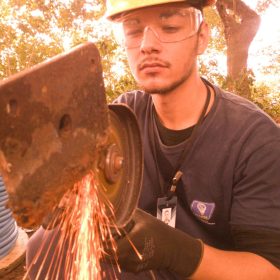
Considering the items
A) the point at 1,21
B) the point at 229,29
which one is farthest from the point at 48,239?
the point at 229,29

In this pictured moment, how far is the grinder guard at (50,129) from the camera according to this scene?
1.06 metres

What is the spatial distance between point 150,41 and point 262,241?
1248 millimetres

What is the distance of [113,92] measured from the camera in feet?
22.6

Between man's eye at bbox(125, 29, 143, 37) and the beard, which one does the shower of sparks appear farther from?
man's eye at bbox(125, 29, 143, 37)

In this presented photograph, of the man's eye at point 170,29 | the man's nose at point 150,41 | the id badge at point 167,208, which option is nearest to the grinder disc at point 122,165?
A: the id badge at point 167,208

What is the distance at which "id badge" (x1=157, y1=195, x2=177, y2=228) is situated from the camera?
7.55 ft

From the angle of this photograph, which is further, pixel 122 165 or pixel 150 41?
pixel 150 41

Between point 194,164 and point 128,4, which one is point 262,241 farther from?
point 128,4

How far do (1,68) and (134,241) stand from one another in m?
5.37

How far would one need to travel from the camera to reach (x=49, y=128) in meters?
1.16

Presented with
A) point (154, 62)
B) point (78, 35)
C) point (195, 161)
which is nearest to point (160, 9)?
point (154, 62)

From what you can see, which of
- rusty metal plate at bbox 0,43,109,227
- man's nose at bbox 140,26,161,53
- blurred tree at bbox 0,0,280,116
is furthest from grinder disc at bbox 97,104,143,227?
blurred tree at bbox 0,0,280,116

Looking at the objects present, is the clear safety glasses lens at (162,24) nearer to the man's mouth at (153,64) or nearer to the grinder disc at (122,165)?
the man's mouth at (153,64)

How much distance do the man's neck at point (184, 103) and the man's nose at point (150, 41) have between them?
29 centimetres
